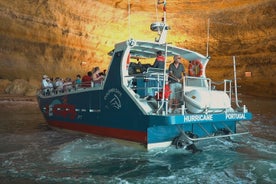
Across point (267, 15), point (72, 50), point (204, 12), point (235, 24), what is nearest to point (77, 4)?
point (72, 50)

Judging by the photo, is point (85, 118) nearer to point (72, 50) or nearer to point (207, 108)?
point (207, 108)

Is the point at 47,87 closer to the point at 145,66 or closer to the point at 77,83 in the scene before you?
the point at 77,83

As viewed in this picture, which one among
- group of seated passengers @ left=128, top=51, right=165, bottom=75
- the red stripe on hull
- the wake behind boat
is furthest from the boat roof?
the red stripe on hull

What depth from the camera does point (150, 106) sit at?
23.9 ft

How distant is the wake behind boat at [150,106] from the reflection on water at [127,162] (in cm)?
34

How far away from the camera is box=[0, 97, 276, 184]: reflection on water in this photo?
17.4ft

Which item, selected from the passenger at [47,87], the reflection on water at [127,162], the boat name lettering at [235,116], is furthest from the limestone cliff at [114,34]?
the reflection on water at [127,162]

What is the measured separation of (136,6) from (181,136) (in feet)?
88.7

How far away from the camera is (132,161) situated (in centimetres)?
645

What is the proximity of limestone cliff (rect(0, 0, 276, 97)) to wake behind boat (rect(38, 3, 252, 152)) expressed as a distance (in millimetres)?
19975

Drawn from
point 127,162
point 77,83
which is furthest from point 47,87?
point 127,162

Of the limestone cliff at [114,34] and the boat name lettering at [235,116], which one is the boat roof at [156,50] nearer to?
the boat name lettering at [235,116]

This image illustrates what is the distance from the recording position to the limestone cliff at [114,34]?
91.7ft

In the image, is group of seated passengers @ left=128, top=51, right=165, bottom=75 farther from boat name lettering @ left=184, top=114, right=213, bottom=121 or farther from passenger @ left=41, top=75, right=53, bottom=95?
passenger @ left=41, top=75, right=53, bottom=95
